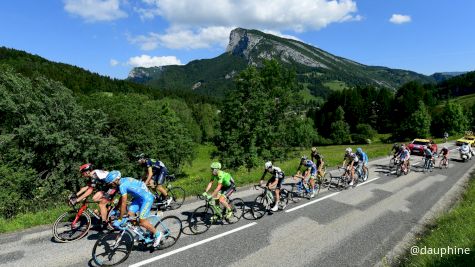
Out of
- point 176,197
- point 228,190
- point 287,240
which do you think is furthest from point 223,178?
point 176,197

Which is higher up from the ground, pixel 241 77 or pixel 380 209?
pixel 241 77

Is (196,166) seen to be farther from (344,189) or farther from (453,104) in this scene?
(453,104)

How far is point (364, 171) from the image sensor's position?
71.1ft

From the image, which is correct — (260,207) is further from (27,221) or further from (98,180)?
(27,221)

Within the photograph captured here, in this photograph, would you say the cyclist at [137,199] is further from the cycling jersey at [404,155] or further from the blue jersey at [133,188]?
the cycling jersey at [404,155]

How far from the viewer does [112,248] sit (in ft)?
26.8

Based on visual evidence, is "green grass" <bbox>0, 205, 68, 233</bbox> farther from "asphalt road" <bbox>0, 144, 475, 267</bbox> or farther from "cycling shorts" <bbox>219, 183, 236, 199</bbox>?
"cycling shorts" <bbox>219, 183, 236, 199</bbox>

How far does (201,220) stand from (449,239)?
810 cm

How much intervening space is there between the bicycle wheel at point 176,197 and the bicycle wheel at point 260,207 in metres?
3.38

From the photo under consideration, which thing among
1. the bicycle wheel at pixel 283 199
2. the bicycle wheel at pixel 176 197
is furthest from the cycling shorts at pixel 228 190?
the bicycle wheel at pixel 283 199

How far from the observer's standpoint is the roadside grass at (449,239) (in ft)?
26.5

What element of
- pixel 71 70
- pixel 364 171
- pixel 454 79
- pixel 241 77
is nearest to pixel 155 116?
pixel 241 77

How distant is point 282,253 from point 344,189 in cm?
1062

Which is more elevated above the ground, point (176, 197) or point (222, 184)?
point (222, 184)
